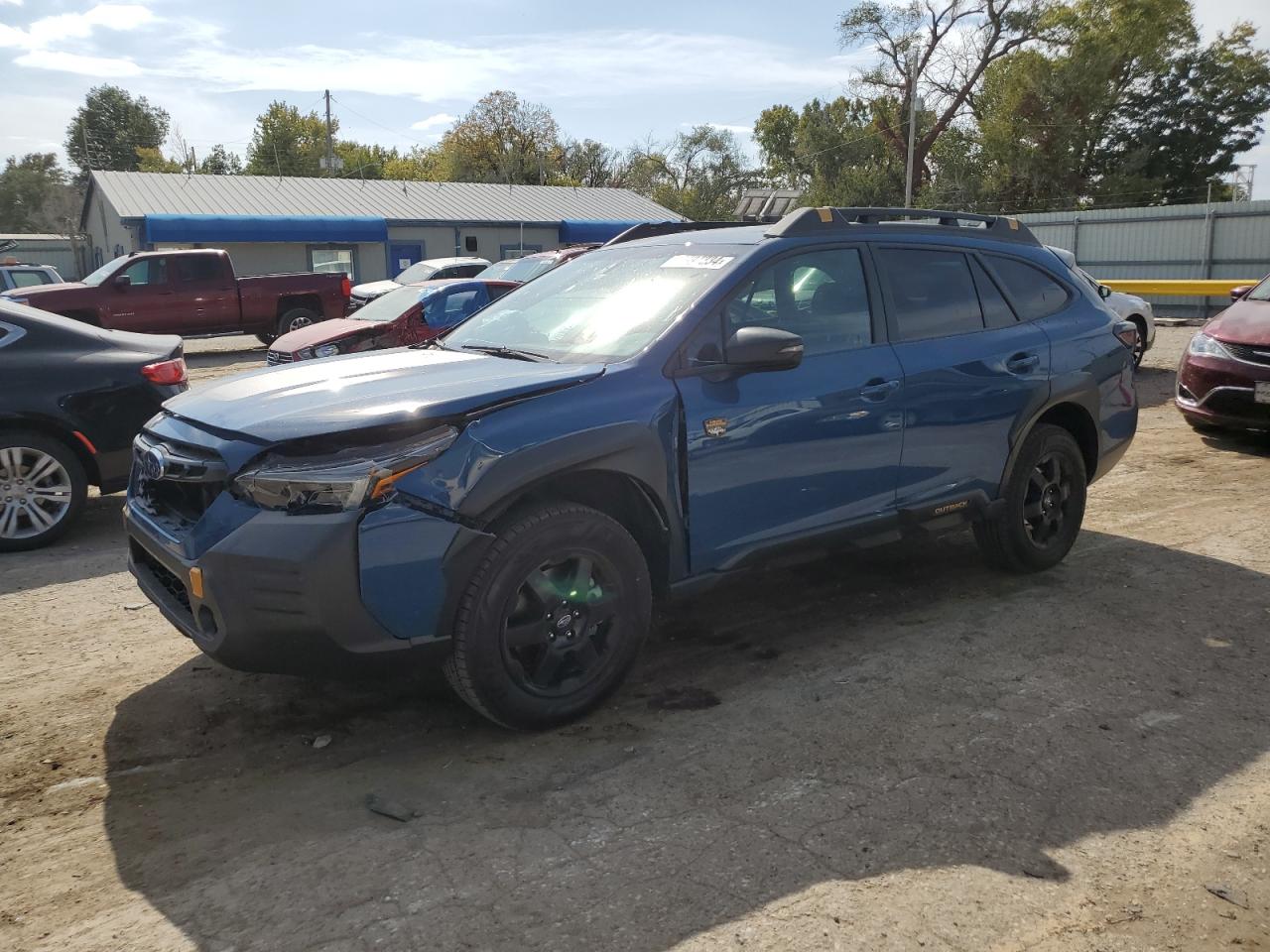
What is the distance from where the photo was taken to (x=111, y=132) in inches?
3676

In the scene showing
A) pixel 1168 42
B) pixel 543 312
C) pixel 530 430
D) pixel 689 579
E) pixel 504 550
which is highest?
pixel 1168 42

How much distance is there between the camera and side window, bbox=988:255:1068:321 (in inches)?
205

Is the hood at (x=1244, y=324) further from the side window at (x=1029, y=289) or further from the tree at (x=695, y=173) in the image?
the tree at (x=695, y=173)

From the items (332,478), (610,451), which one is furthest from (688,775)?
(332,478)

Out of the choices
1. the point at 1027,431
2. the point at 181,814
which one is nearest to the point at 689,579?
the point at 181,814

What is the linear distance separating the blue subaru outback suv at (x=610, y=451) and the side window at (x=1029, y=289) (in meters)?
0.02

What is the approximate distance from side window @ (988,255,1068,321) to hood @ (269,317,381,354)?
8.42 metres

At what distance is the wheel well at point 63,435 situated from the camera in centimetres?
616

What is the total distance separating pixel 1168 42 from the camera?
44.3 meters

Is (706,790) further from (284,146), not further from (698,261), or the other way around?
(284,146)

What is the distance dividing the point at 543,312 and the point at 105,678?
2.40m

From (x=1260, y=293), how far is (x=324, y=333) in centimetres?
977

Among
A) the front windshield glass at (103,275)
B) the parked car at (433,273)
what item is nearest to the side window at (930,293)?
the parked car at (433,273)

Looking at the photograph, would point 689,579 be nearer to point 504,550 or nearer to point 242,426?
point 504,550
